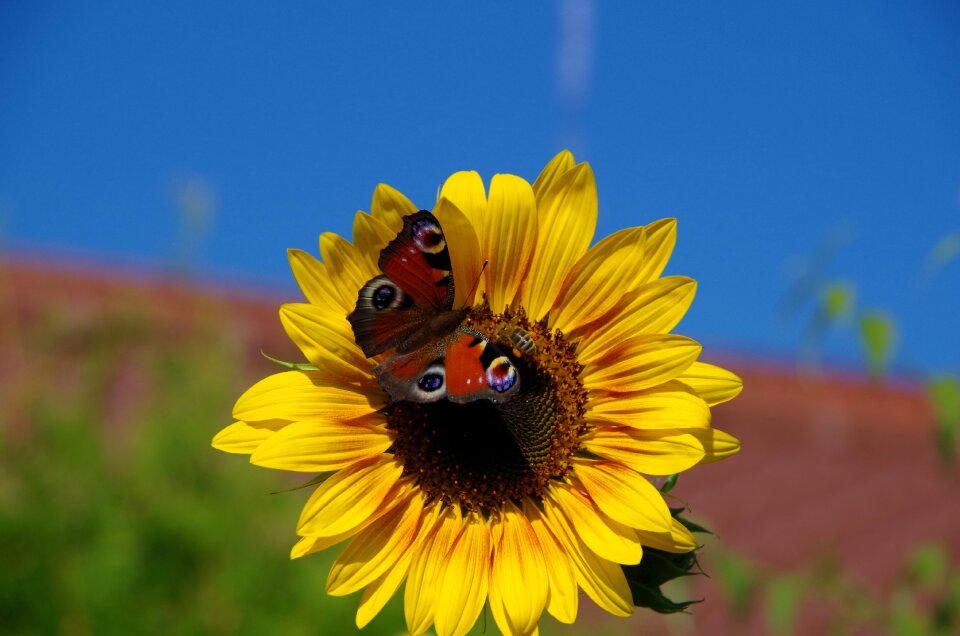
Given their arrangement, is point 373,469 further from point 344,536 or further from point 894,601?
point 894,601

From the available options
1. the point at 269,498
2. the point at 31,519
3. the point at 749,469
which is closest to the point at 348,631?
the point at 269,498

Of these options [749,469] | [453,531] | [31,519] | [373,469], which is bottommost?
[749,469]

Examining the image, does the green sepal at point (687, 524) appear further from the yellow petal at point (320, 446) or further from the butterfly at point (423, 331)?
the yellow petal at point (320, 446)

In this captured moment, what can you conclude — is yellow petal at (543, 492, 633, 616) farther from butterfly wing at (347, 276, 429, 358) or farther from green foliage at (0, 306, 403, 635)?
green foliage at (0, 306, 403, 635)

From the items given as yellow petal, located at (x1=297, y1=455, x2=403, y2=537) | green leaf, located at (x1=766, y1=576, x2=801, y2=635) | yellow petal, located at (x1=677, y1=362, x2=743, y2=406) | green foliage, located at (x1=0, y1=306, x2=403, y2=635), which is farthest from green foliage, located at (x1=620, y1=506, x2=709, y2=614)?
green foliage, located at (x1=0, y1=306, x2=403, y2=635)

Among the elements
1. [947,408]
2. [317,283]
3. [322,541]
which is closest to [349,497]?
[322,541]

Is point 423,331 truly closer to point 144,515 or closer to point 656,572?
point 656,572

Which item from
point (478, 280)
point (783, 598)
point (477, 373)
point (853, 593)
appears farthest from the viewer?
point (853, 593)
